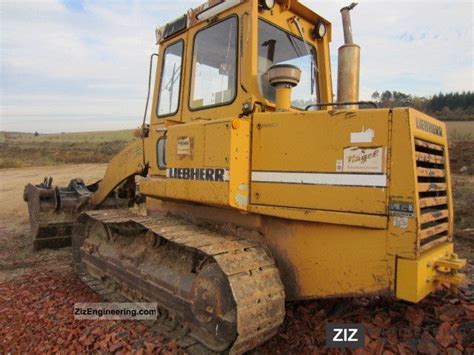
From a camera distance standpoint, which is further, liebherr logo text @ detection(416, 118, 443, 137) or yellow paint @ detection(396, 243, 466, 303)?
liebherr logo text @ detection(416, 118, 443, 137)

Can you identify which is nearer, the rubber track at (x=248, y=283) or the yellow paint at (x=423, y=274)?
the yellow paint at (x=423, y=274)

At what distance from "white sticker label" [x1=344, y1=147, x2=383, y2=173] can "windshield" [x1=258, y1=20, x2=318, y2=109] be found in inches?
46.2

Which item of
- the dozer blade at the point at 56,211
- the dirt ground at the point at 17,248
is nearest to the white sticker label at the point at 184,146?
the dozer blade at the point at 56,211

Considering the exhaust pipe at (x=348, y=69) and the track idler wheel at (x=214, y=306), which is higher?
the exhaust pipe at (x=348, y=69)

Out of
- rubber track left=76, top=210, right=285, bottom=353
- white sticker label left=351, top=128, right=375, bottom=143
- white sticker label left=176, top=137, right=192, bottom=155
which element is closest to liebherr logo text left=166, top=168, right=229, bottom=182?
white sticker label left=176, top=137, right=192, bottom=155

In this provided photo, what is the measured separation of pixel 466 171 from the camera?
563 inches

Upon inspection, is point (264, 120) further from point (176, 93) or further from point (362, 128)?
point (176, 93)

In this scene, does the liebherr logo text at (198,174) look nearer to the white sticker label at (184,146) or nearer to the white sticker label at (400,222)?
the white sticker label at (184,146)

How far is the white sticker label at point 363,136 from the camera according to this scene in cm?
280

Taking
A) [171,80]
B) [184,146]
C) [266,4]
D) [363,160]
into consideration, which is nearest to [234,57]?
[266,4]

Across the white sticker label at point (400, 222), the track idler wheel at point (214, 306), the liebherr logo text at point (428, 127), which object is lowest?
the track idler wheel at point (214, 306)

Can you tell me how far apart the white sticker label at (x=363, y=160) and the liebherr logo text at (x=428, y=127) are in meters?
0.39

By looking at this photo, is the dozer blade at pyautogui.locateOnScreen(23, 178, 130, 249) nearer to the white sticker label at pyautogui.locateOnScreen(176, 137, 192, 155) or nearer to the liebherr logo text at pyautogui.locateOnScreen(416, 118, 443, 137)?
the white sticker label at pyautogui.locateOnScreen(176, 137, 192, 155)

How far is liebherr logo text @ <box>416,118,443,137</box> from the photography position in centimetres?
289
